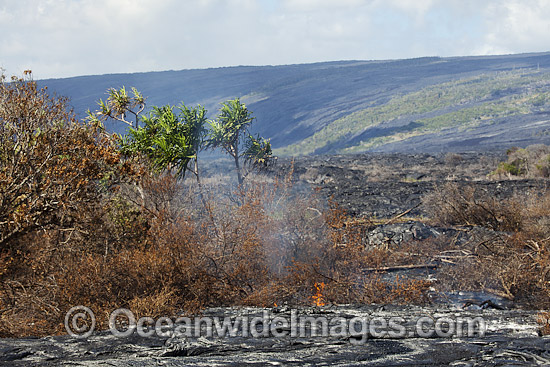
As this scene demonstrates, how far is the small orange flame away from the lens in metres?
10.4

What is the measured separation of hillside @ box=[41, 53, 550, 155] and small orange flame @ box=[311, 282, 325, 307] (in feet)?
135

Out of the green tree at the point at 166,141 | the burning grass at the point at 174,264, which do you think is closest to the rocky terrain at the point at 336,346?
the burning grass at the point at 174,264

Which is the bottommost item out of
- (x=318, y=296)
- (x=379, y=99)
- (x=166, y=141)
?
(x=318, y=296)

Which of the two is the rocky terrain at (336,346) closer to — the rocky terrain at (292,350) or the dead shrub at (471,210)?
the rocky terrain at (292,350)

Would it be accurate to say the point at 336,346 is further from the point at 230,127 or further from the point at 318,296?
the point at 230,127

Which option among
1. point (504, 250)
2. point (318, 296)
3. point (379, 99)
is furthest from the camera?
point (379, 99)

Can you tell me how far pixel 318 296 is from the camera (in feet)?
34.9

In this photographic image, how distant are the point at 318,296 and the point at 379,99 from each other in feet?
336

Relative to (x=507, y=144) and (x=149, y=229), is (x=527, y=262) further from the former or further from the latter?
(x=507, y=144)

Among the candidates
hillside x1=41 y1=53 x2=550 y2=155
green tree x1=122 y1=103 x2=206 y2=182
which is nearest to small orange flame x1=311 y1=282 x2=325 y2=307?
green tree x1=122 y1=103 x2=206 y2=182

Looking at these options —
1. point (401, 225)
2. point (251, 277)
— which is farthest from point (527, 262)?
point (251, 277)

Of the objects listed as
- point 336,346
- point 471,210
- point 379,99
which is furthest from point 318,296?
point 379,99

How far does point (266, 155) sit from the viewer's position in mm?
16906

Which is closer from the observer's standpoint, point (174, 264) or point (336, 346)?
point (336, 346)
